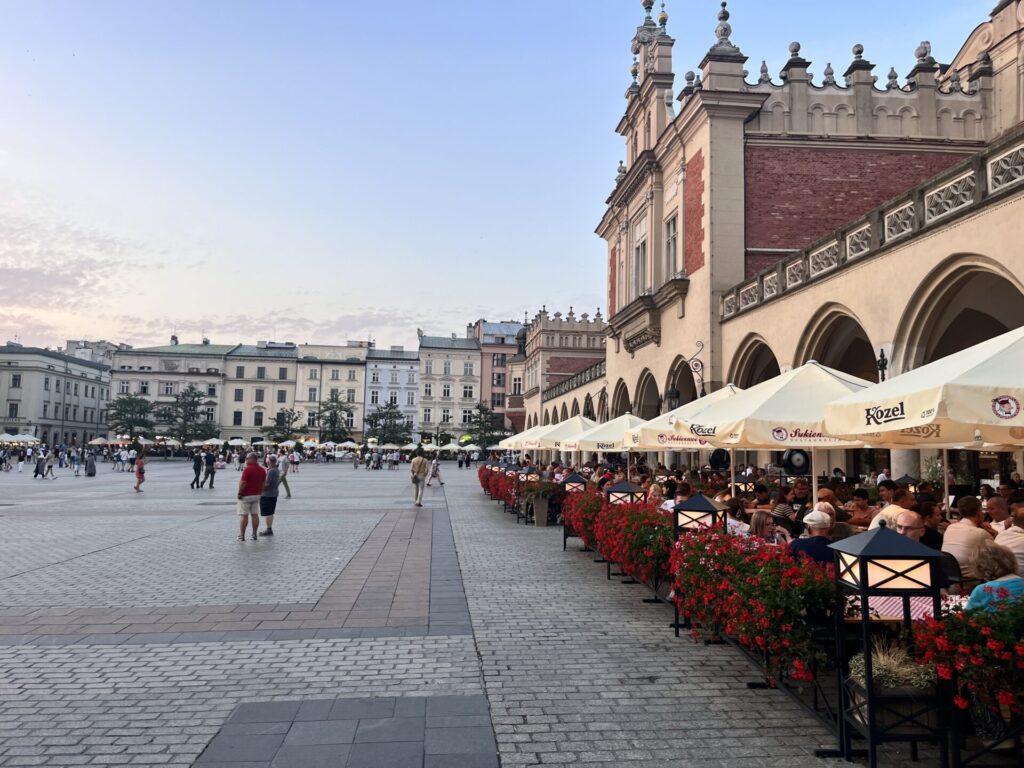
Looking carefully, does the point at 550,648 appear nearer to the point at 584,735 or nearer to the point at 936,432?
the point at 584,735

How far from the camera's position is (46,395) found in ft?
330

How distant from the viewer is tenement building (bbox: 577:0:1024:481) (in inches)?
614

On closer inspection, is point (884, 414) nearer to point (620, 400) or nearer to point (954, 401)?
point (954, 401)

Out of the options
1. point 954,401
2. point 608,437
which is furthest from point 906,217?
point 954,401

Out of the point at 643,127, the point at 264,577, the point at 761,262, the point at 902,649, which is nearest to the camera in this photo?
the point at 902,649

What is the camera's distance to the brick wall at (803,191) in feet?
78.1

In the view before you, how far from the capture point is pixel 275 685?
5859 millimetres

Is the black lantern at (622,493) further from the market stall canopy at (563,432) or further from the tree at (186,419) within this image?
the tree at (186,419)

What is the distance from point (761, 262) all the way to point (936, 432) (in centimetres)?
1766

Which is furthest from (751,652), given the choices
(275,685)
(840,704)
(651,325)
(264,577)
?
(651,325)

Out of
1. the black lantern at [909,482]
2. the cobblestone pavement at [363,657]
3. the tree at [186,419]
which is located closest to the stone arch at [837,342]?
the black lantern at [909,482]

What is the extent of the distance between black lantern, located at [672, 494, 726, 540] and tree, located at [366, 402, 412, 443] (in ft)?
269

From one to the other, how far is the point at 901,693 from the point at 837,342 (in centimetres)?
1759

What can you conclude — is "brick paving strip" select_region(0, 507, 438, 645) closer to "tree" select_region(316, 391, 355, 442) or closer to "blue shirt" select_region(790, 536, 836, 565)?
"blue shirt" select_region(790, 536, 836, 565)
